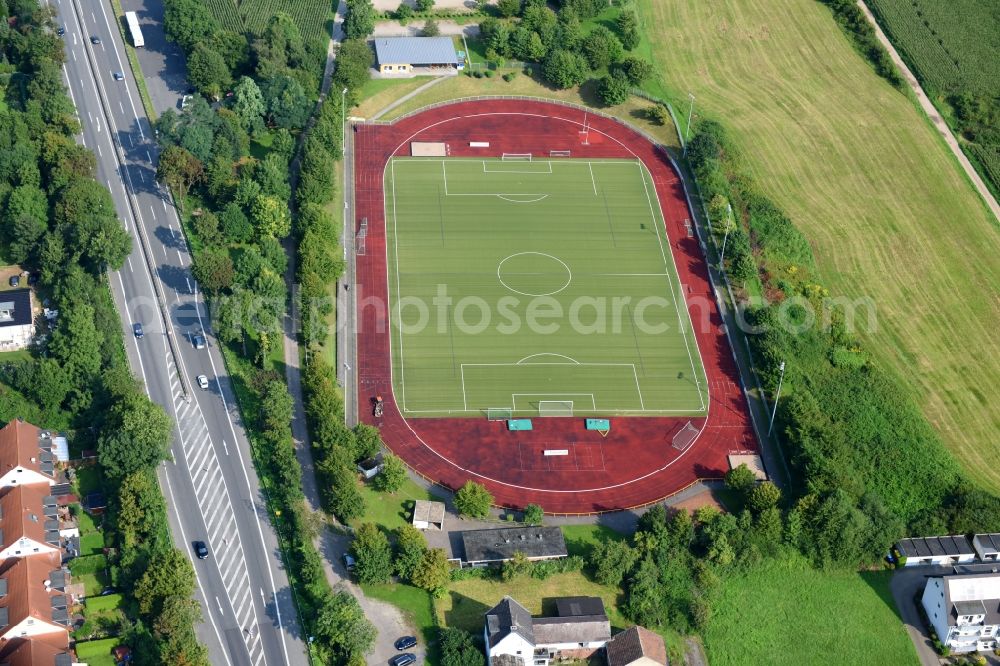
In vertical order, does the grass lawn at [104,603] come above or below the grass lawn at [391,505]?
above

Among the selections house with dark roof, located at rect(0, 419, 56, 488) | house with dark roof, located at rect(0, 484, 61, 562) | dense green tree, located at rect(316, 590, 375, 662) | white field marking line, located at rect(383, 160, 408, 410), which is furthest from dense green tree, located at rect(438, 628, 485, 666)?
house with dark roof, located at rect(0, 419, 56, 488)

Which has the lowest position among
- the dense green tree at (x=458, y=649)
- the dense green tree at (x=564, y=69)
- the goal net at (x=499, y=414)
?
the dense green tree at (x=458, y=649)

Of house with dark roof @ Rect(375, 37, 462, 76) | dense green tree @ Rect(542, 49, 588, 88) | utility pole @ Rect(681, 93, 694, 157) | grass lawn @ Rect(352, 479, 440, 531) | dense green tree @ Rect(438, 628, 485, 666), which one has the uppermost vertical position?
house with dark roof @ Rect(375, 37, 462, 76)

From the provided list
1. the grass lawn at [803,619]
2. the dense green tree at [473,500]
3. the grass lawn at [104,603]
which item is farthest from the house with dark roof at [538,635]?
the grass lawn at [104,603]

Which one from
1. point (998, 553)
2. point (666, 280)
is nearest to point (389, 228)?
point (666, 280)

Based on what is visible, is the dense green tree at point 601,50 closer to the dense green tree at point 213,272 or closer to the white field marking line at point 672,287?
the white field marking line at point 672,287

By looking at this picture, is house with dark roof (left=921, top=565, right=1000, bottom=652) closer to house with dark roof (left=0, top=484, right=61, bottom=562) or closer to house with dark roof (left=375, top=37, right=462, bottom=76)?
house with dark roof (left=0, top=484, right=61, bottom=562)

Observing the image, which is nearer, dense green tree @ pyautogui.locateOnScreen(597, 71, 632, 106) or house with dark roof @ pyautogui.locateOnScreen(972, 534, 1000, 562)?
house with dark roof @ pyautogui.locateOnScreen(972, 534, 1000, 562)
